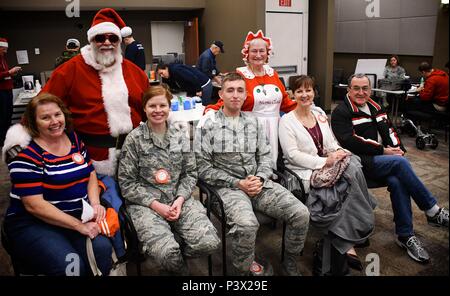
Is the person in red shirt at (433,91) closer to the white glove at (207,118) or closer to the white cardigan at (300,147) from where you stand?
the white cardigan at (300,147)

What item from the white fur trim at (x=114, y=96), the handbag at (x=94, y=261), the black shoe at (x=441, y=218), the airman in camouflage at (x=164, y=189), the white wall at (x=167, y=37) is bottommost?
Answer: the black shoe at (x=441, y=218)

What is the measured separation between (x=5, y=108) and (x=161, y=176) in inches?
166

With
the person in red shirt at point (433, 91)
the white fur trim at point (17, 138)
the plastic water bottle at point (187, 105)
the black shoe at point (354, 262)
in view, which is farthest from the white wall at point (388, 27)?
the white fur trim at point (17, 138)

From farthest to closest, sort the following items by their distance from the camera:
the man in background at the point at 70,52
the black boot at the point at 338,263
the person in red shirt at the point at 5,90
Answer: the person in red shirt at the point at 5,90 < the man in background at the point at 70,52 < the black boot at the point at 338,263

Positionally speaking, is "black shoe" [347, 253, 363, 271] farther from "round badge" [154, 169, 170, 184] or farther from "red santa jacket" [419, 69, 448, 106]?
"red santa jacket" [419, 69, 448, 106]

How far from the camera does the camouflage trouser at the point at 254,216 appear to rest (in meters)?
2.02

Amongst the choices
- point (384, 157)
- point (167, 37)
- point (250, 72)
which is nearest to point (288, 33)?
point (167, 37)

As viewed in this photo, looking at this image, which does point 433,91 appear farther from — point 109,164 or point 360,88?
point 109,164

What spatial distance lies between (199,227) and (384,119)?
171 cm

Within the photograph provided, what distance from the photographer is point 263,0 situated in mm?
6223

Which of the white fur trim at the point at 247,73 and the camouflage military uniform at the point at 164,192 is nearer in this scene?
the camouflage military uniform at the point at 164,192

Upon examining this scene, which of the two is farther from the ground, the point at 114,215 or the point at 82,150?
the point at 82,150

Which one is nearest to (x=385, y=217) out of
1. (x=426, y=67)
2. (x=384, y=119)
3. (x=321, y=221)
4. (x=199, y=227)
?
(x=384, y=119)
